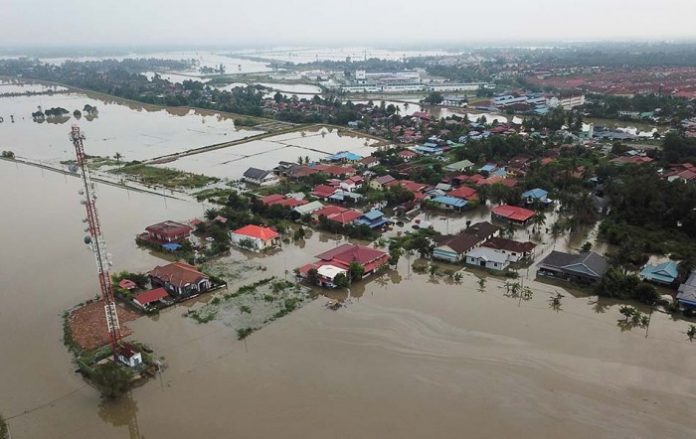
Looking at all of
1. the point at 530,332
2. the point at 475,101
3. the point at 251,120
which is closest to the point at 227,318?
the point at 530,332

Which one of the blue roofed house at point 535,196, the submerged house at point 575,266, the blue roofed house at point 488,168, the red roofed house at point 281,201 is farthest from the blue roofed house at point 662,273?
the red roofed house at point 281,201

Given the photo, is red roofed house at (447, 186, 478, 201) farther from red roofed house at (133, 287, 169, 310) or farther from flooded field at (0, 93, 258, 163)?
flooded field at (0, 93, 258, 163)

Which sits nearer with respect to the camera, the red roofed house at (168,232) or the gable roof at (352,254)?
the gable roof at (352,254)

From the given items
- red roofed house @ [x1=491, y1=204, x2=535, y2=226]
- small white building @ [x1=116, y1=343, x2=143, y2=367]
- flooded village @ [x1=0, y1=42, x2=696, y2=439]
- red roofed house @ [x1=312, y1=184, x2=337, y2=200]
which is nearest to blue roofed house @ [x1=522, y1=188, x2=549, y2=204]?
flooded village @ [x1=0, y1=42, x2=696, y2=439]

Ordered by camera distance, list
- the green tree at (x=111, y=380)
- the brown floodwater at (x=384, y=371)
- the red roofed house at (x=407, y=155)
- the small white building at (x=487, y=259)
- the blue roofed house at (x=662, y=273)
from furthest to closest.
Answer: the red roofed house at (x=407, y=155) → the small white building at (x=487, y=259) → the blue roofed house at (x=662, y=273) → the green tree at (x=111, y=380) → the brown floodwater at (x=384, y=371)

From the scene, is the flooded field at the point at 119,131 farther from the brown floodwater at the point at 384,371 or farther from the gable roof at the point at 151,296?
the brown floodwater at the point at 384,371

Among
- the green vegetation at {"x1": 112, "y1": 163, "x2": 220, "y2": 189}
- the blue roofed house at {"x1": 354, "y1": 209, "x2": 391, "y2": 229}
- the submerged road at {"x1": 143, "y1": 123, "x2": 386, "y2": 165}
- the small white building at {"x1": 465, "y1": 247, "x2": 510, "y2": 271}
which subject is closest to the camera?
the small white building at {"x1": 465, "y1": 247, "x2": 510, "y2": 271}
